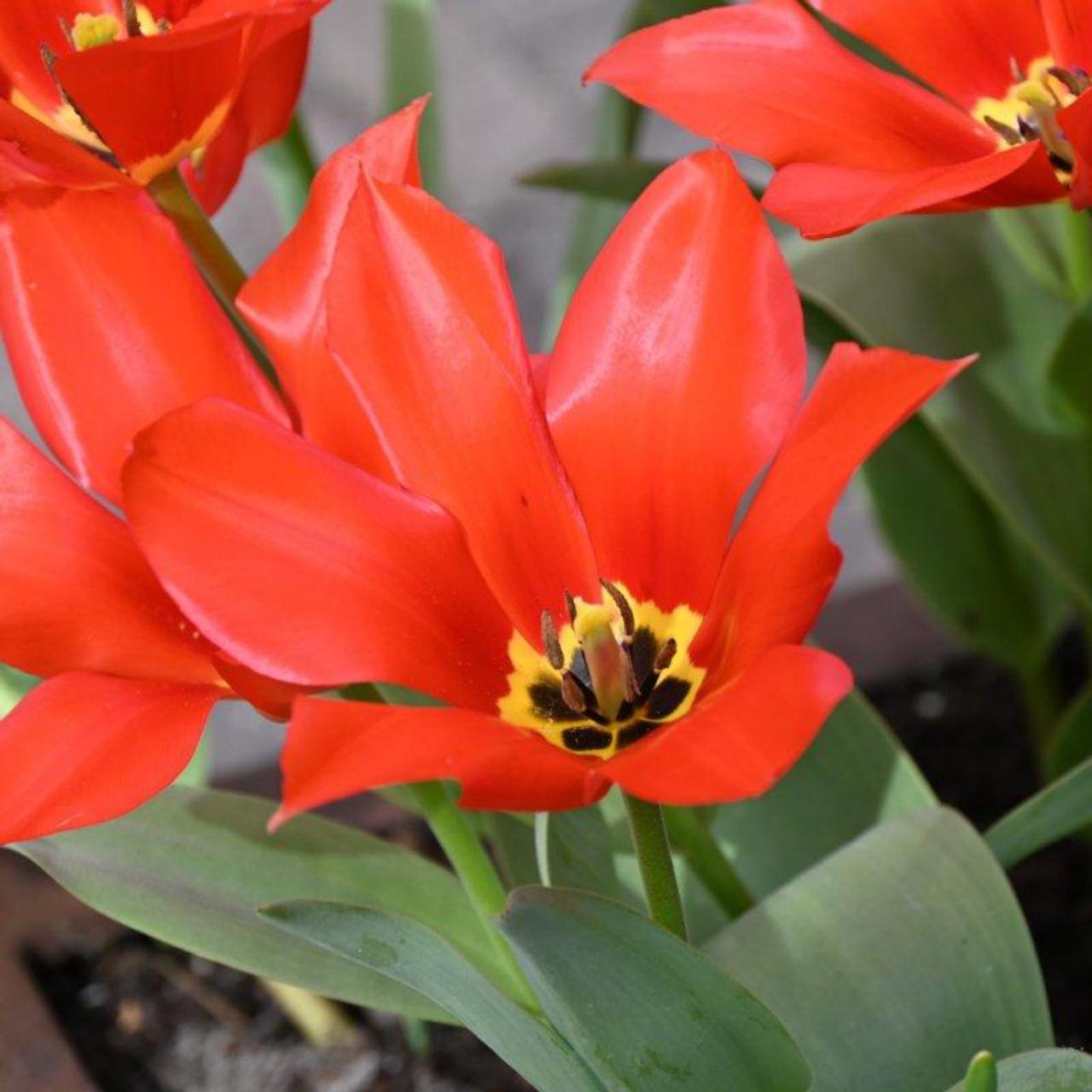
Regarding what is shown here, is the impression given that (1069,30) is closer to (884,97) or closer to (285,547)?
(884,97)

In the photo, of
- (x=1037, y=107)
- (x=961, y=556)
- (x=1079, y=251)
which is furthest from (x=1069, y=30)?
(x=961, y=556)

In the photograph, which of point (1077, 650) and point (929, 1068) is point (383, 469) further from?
point (1077, 650)

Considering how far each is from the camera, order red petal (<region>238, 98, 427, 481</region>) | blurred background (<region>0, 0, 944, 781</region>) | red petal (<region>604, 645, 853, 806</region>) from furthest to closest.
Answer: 1. blurred background (<region>0, 0, 944, 781</region>)
2. red petal (<region>238, 98, 427, 481</region>)
3. red petal (<region>604, 645, 853, 806</region>)

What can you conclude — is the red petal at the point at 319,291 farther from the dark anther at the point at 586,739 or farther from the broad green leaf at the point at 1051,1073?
the broad green leaf at the point at 1051,1073

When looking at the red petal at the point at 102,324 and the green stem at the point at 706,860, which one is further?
the green stem at the point at 706,860

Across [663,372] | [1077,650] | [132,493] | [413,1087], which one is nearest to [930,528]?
[1077,650]

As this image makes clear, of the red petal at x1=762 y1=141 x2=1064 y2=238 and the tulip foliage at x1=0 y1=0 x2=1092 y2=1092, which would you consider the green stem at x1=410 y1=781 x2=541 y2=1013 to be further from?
the red petal at x1=762 y1=141 x2=1064 y2=238

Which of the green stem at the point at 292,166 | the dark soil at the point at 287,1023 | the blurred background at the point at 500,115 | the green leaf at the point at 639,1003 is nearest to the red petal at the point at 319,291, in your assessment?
the green leaf at the point at 639,1003

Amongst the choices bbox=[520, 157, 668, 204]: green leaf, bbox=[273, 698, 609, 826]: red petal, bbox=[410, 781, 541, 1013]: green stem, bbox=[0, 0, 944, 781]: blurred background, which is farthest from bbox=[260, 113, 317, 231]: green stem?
bbox=[0, 0, 944, 781]: blurred background
